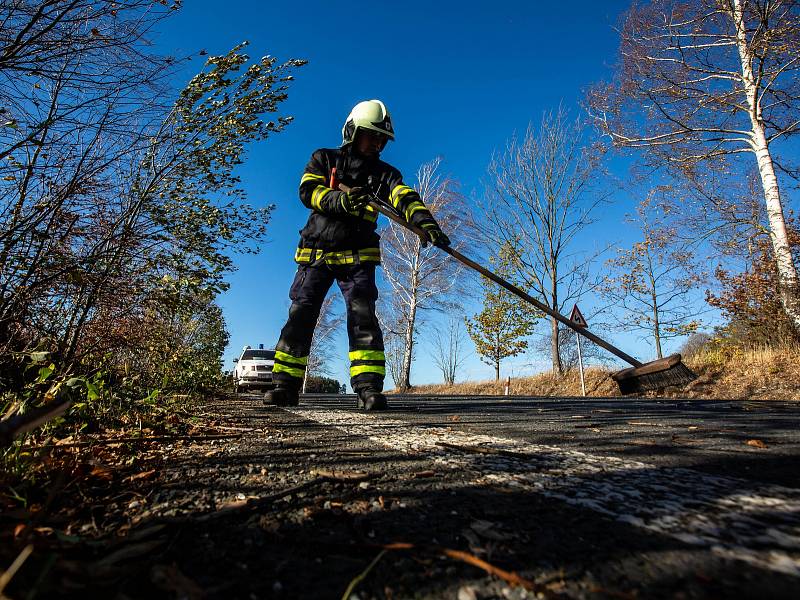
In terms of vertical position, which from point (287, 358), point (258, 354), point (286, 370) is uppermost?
point (258, 354)

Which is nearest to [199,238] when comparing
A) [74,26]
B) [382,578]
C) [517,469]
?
[74,26]

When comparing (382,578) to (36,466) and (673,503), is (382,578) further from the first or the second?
(36,466)

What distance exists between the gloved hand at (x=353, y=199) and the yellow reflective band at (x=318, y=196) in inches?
8.7

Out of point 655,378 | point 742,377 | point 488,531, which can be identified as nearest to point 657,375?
point 655,378

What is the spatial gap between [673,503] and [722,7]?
42.7ft

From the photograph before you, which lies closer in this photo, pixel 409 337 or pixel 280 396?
pixel 280 396

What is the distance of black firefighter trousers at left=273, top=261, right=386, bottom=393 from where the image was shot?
12.2 feet

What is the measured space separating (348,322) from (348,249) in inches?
27.5

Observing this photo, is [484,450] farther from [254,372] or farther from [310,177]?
[254,372]

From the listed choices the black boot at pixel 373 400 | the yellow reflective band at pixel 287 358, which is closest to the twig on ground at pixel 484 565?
the black boot at pixel 373 400

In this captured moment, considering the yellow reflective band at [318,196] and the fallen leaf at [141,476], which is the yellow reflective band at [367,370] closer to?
the yellow reflective band at [318,196]

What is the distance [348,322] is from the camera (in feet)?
12.9

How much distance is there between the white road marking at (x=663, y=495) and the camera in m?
0.74

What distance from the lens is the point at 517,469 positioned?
1.34 m
